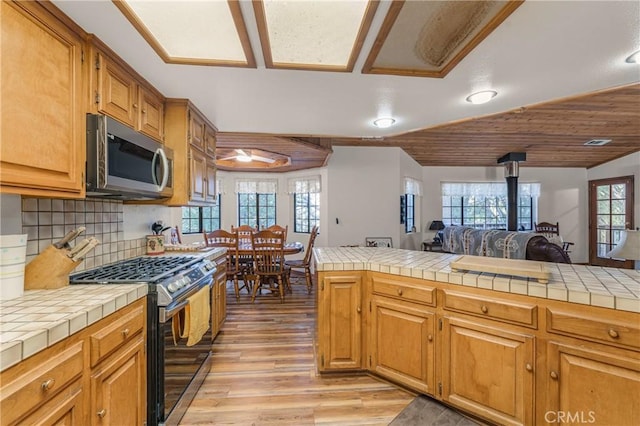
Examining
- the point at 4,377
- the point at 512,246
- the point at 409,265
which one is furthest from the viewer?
the point at 512,246

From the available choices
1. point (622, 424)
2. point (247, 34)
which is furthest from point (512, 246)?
point (247, 34)

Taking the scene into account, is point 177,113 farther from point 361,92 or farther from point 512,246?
point 512,246

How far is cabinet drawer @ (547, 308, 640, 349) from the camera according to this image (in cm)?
123

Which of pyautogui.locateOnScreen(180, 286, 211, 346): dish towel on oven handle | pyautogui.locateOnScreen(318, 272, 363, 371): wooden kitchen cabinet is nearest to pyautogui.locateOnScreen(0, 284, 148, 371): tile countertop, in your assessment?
pyautogui.locateOnScreen(180, 286, 211, 346): dish towel on oven handle

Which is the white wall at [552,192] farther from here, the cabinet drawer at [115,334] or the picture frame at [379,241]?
the cabinet drawer at [115,334]

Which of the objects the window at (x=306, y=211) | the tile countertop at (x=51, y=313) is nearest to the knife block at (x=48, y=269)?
the tile countertop at (x=51, y=313)

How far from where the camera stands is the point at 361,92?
213 cm

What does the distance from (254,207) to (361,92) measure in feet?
15.9

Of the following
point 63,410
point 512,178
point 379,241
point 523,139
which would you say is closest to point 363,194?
point 379,241

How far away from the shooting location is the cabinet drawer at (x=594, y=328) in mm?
1233

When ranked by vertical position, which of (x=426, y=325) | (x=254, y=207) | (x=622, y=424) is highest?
(x=254, y=207)

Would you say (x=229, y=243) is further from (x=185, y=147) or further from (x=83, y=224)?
(x=83, y=224)

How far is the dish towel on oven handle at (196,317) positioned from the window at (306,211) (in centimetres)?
397

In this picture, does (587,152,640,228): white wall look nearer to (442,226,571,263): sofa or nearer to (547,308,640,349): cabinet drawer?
(442,226,571,263): sofa
